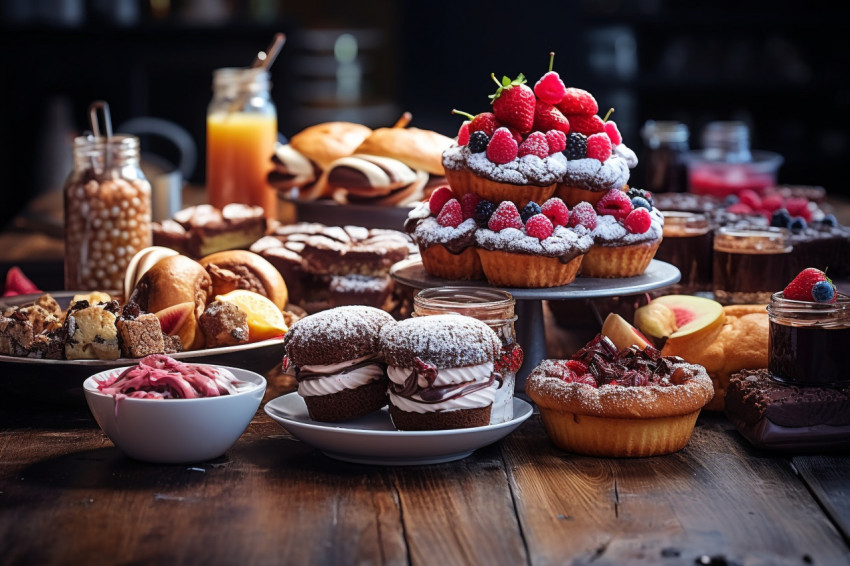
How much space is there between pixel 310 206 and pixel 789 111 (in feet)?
16.1

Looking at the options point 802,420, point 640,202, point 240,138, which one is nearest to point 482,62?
point 240,138

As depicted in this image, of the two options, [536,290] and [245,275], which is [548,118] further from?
[245,275]

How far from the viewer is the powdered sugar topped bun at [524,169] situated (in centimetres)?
204

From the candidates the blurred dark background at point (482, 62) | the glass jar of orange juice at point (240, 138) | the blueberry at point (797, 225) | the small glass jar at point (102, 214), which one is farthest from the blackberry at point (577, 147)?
the blurred dark background at point (482, 62)

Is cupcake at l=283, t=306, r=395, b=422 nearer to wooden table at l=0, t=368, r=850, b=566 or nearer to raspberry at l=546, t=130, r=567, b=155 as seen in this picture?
wooden table at l=0, t=368, r=850, b=566

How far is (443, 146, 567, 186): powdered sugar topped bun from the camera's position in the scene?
2037 mm

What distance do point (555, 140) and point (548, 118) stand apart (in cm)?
4

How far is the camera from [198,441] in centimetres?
168

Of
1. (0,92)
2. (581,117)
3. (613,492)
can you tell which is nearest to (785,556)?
(613,492)

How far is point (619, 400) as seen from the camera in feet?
5.62

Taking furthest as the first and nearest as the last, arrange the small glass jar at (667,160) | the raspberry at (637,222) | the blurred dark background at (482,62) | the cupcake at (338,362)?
the blurred dark background at (482,62) < the small glass jar at (667,160) < the raspberry at (637,222) < the cupcake at (338,362)

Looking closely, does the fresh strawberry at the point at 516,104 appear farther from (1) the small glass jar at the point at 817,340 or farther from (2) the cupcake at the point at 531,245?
(1) the small glass jar at the point at 817,340

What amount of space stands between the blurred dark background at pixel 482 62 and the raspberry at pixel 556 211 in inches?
171

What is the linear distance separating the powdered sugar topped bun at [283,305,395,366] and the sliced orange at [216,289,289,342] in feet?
0.98
